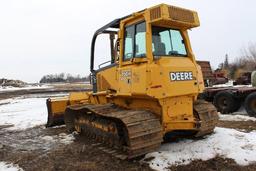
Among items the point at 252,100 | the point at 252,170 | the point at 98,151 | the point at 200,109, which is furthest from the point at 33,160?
the point at 252,100

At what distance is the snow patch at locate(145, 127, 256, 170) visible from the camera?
7.05m

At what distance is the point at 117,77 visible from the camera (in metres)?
8.28

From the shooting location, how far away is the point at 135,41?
7.79 metres

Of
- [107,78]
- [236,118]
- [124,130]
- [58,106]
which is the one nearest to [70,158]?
[124,130]

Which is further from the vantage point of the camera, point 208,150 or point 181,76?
point 208,150

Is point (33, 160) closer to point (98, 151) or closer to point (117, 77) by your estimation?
point (98, 151)

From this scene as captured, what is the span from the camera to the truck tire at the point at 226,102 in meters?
13.9

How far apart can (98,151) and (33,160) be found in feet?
4.69

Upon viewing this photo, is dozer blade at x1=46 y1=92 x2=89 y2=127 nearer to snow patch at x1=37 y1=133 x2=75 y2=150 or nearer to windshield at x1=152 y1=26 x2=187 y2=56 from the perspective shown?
snow patch at x1=37 y1=133 x2=75 y2=150

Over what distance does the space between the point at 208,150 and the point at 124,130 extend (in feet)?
6.42

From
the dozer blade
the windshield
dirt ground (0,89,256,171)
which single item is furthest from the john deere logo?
the dozer blade

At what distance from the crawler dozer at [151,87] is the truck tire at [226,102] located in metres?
5.59

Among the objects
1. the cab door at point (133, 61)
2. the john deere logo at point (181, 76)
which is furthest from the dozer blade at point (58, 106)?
the john deere logo at point (181, 76)

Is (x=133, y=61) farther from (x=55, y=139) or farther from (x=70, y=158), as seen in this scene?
(x=55, y=139)
